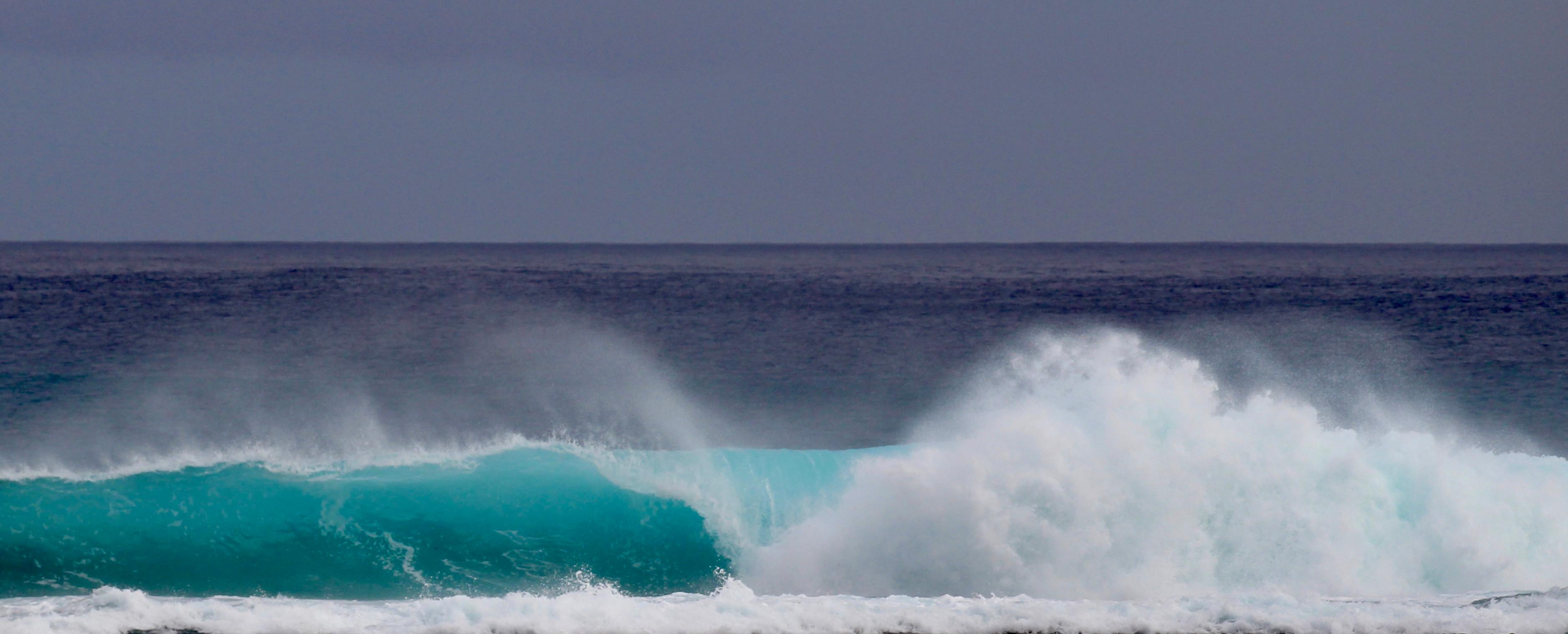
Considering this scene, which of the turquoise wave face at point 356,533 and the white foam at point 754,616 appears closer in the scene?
the white foam at point 754,616

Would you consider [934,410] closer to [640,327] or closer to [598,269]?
[640,327]

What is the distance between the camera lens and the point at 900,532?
34.6 ft

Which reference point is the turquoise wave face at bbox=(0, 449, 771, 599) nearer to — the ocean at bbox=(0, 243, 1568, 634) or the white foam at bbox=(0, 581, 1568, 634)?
the ocean at bbox=(0, 243, 1568, 634)

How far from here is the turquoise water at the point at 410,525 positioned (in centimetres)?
1103

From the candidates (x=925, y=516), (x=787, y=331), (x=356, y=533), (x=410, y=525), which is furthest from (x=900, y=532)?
(x=787, y=331)

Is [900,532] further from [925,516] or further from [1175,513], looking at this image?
[1175,513]

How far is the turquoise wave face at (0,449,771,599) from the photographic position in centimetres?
1097

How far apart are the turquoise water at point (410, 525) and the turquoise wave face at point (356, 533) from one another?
0.02m

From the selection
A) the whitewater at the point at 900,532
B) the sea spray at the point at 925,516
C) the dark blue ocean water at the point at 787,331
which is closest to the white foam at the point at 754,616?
the whitewater at the point at 900,532

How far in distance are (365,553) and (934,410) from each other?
39.0ft

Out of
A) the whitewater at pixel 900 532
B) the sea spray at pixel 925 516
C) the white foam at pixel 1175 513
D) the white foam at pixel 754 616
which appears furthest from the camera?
the sea spray at pixel 925 516

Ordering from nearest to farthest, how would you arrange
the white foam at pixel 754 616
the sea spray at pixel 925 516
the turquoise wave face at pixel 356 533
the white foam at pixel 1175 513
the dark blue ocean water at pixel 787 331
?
the white foam at pixel 754 616, the white foam at pixel 1175 513, the sea spray at pixel 925 516, the turquoise wave face at pixel 356 533, the dark blue ocean water at pixel 787 331

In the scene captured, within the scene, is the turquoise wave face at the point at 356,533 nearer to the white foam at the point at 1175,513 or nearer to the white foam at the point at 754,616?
the white foam at the point at 1175,513

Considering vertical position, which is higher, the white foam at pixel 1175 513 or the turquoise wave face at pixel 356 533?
the white foam at pixel 1175 513
